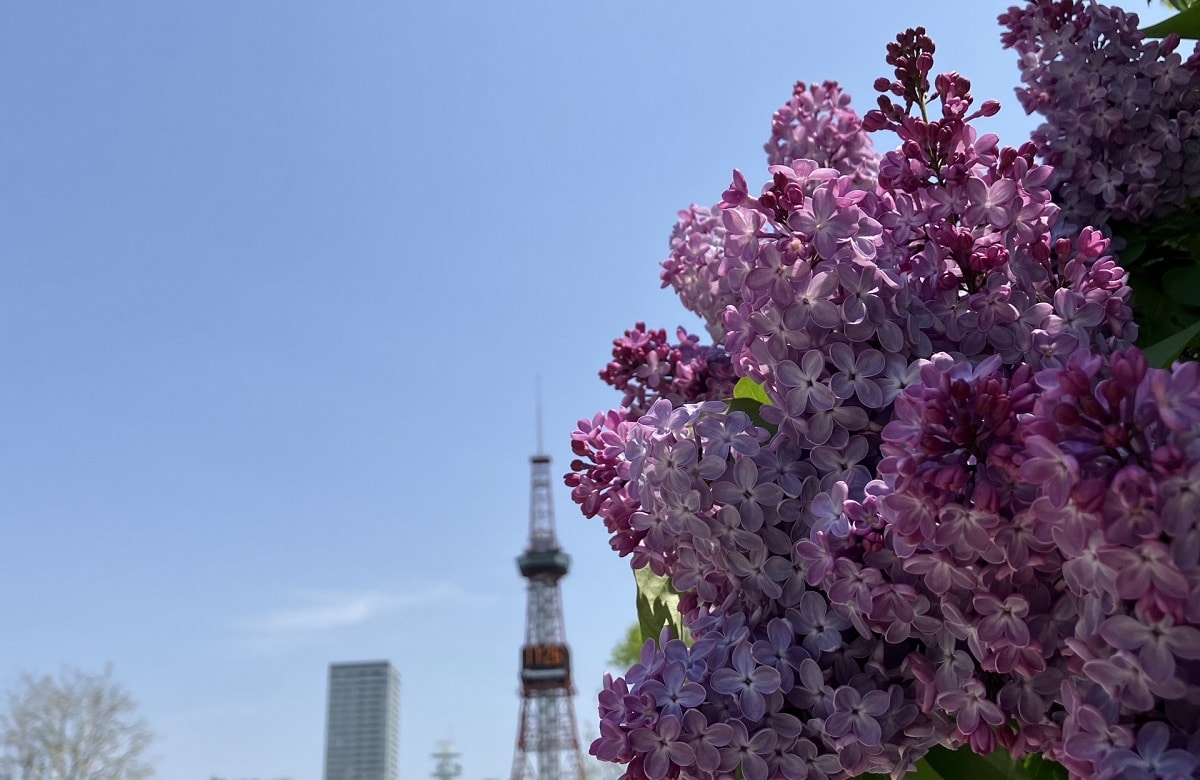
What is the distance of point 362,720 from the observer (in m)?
172

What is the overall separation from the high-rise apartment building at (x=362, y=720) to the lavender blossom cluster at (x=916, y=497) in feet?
578

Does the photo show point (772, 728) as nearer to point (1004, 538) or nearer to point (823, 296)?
point (1004, 538)

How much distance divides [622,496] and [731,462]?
0.20 metres

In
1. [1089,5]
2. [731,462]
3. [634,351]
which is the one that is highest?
[1089,5]

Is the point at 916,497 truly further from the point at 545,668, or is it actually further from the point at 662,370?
the point at 545,668

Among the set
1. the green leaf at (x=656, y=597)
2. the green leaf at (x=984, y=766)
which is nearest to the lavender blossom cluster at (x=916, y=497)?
the green leaf at (x=984, y=766)

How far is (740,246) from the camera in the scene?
3.35 feet

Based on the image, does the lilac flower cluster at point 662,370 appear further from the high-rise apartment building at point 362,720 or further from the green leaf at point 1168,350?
the high-rise apartment building at point 362,720

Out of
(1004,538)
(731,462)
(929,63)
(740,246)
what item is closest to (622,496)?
(731,462)

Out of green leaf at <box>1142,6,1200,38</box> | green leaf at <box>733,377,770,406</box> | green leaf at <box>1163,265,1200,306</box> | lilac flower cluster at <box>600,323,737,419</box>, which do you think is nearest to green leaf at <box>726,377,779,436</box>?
green leaf at <box>733,377,770,406</box>

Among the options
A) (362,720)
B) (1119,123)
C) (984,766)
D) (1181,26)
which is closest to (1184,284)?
(1119,123)

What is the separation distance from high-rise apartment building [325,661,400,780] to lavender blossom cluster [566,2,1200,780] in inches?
6931

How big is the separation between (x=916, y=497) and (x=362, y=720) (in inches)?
7211

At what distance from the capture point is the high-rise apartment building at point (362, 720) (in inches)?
6624
